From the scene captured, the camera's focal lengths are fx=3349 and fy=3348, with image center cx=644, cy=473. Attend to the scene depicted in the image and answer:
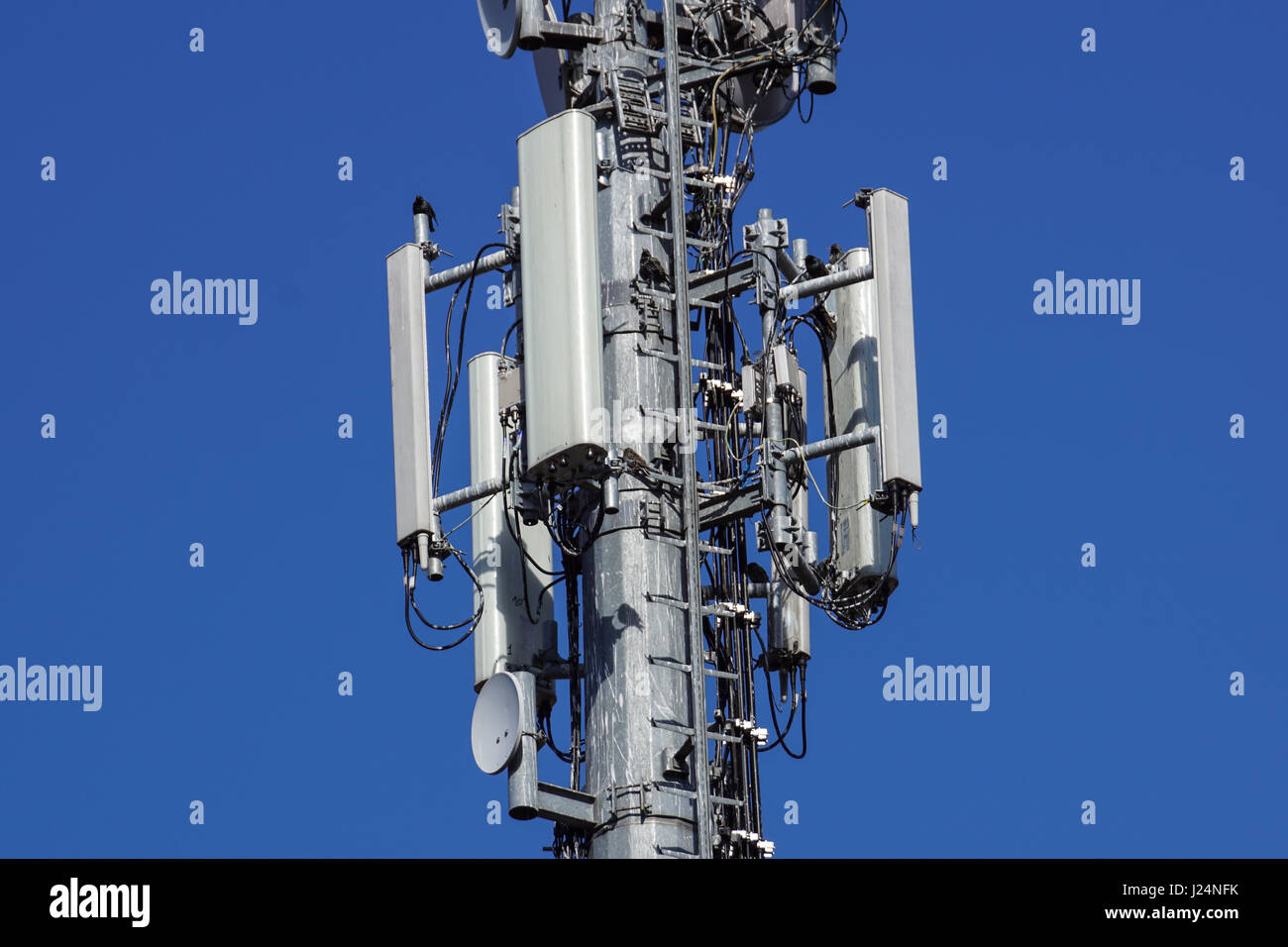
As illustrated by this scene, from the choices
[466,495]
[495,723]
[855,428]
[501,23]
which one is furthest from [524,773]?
[501,23]

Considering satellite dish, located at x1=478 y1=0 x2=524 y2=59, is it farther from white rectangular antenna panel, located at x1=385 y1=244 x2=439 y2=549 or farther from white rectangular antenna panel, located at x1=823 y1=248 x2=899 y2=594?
white rectangular antenna panel, located at x1=823 y1=248 x2=899 y2=594

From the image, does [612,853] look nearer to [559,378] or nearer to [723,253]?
[559,378]

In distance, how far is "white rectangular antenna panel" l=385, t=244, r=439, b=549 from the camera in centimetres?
3831

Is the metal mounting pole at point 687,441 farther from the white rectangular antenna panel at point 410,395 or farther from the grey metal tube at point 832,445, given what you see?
the white rectangular antenna panel at point 410,395

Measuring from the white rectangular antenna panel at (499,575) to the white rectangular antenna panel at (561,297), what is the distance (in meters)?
2.95

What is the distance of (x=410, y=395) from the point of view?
3891 cm

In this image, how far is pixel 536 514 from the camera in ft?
123

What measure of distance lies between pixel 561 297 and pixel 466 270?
2.60 m

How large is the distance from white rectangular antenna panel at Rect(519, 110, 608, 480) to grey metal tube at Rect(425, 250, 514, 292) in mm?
1122

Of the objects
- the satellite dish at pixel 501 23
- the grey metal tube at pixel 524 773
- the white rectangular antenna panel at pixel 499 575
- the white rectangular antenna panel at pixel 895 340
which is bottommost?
the grey metal tube at pixel 524 773

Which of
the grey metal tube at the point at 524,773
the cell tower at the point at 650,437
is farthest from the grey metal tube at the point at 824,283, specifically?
the grey metal tube at the point at 524,773

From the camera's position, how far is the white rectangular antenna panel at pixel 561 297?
36375 mm

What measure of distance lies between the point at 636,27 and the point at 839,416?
5.19 m
